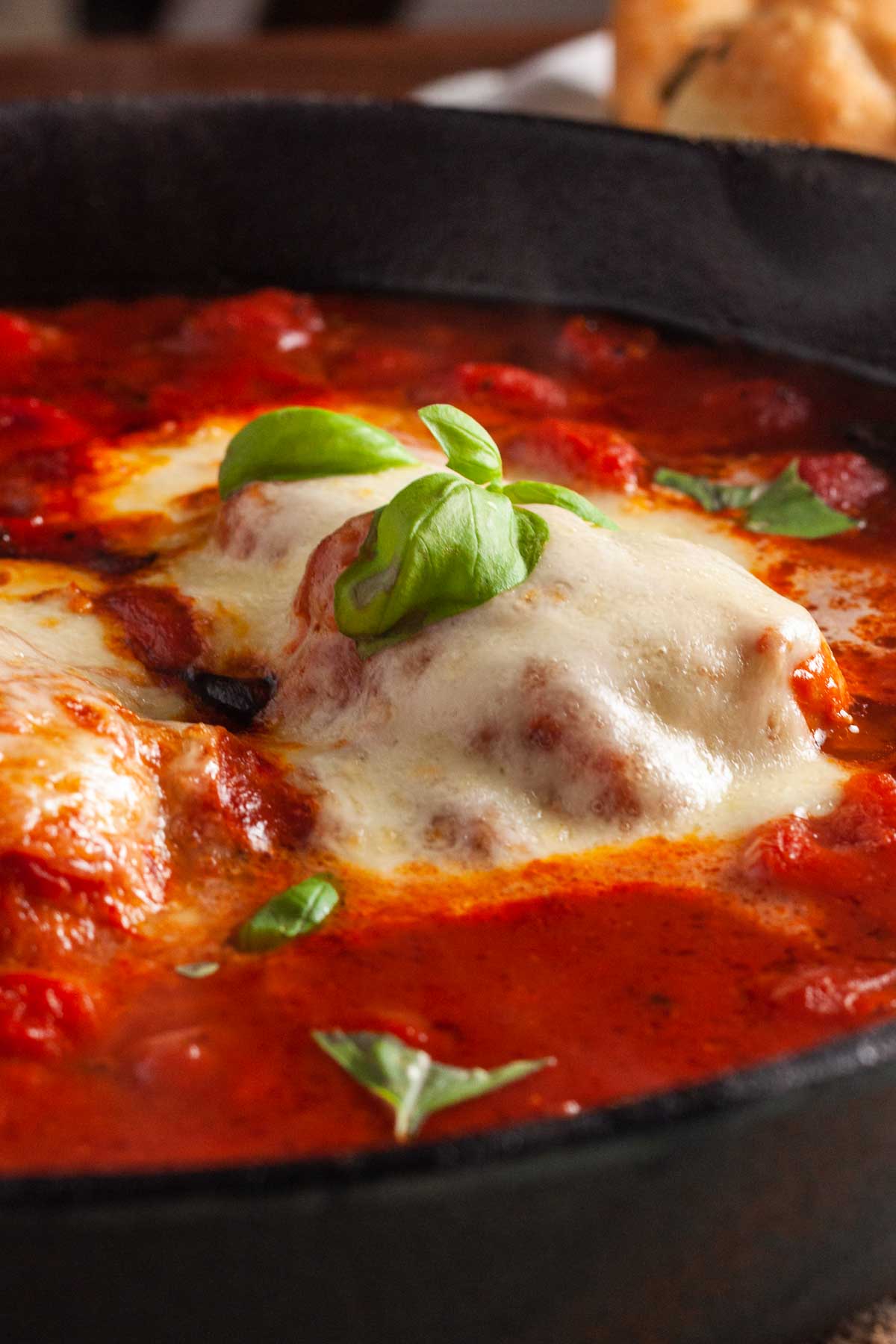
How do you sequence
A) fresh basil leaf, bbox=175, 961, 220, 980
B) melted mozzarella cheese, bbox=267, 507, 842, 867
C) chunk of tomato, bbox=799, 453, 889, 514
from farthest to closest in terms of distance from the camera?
1. chunk of tomato, bbox=799, 453, 889, 514
2. melted mozzarella cheese, bbox=267, 507, 842, 867
3. fresh basil leaf, bbox=175, 961, 220, 980

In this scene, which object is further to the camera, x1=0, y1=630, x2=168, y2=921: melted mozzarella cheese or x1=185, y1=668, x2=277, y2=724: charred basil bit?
x1=185, y1=668, x2=277, y2=724: charred basil bit

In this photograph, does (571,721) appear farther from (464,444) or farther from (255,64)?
(255,64)

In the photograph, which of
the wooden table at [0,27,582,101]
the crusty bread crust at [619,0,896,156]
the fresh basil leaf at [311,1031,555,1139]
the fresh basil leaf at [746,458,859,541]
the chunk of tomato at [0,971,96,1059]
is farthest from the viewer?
the wooden table at [0,27,582,101]

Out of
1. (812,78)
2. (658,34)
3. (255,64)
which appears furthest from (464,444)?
(255,64)

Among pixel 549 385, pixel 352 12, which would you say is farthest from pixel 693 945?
pixel 352 12

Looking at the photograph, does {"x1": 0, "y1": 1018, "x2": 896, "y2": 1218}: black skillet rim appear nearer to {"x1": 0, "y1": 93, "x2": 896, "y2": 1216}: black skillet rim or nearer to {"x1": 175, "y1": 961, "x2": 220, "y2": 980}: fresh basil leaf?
{"x1": 0, "y1": 93, "x2": 896, "y2": 1216}: black skillet rim

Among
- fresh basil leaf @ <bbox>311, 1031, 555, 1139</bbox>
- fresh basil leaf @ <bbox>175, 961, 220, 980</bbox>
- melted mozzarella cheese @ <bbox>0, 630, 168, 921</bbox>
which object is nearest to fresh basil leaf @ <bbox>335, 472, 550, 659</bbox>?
melted mozzarella cheese @ <bbox>0, 630, 168, 921</bbox>

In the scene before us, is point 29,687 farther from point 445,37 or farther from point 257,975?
point 445,37

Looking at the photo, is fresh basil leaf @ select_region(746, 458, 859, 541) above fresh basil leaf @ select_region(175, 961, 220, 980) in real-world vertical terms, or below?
below
